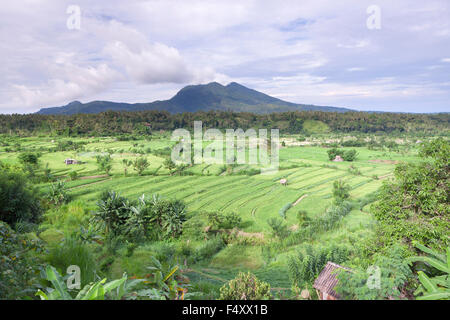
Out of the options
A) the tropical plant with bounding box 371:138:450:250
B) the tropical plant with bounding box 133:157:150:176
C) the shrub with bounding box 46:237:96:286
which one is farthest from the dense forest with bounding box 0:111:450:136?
the tropical plant with bounding box 371:138:450:250

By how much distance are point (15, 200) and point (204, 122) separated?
2019 inches

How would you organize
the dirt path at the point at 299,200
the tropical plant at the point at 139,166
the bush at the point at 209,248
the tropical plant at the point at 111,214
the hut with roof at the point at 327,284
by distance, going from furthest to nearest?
the tropical plant at the point at 139,166 < the dirt path at the point at 299,200 < the tropical plant at the point at 111,214 < the bush at the point at 209,248 < the hut with roof at the point at 327,284

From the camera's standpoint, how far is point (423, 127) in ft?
184

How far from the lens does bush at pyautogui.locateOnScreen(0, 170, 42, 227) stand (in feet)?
28.1

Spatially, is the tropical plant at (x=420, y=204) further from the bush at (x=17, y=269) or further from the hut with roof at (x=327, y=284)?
the bush at (x=17, y=269)

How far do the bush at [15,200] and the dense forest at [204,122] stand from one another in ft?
93.1

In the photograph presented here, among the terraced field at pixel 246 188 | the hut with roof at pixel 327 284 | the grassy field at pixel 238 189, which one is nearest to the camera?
the hut with roof at pixel 327 284

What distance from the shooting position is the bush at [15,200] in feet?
28.1

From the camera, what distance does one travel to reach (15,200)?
8766 millimetres

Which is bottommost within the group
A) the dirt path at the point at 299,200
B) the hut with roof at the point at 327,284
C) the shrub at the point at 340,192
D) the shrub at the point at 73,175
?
the dirt path at the point at 299,200

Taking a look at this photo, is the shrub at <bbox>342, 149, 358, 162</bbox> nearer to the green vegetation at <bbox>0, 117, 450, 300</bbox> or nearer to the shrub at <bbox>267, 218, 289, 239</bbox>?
the green vegetation at <bbox>0, 117, 450, 300</bbox>

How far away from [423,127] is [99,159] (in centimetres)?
7187

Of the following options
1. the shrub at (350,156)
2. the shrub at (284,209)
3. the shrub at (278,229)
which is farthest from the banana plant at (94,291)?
the shrub at (350,156)

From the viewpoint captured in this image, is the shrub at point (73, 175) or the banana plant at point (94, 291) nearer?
the banana plant at point (94, 291)
